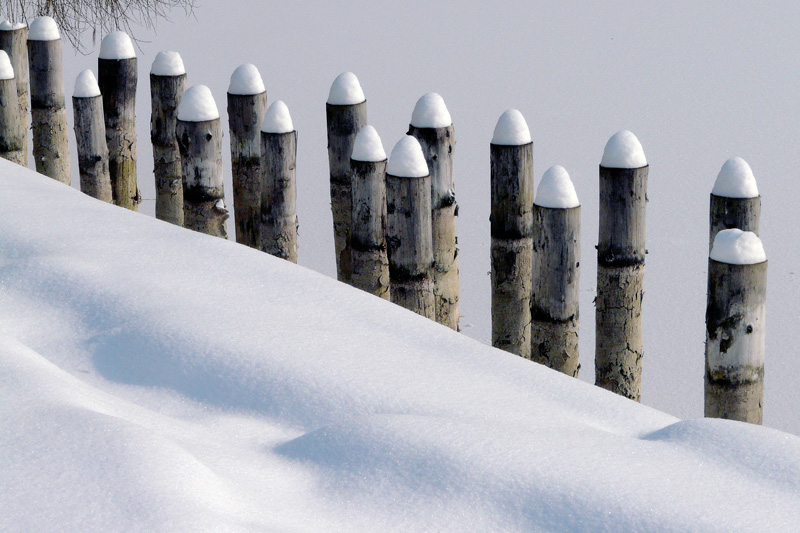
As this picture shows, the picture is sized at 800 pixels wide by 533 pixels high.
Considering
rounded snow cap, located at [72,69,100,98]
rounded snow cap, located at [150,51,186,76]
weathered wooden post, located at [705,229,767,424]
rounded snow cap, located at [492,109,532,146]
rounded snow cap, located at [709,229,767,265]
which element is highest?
rounded snow cap, located at [150,51,186,76]

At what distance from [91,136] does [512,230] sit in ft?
6.67

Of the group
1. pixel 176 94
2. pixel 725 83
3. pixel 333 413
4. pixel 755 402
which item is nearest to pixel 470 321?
pixel 176 94

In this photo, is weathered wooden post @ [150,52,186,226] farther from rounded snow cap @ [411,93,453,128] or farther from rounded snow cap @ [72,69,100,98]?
rounded snow cap @ [411,93,453,128]

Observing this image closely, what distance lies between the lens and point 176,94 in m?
4.55

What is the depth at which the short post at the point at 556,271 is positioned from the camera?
3.44 meters

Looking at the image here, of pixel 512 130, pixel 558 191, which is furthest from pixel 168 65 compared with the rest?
pixel 558 191

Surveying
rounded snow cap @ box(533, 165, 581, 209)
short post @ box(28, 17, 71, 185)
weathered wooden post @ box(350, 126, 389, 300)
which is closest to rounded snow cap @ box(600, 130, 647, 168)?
rounded snow cap @ box(533, 165, 581, 209)

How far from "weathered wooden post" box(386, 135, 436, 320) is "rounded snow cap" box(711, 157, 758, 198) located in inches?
39.1

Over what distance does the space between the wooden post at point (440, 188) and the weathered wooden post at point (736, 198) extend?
3.30 feet

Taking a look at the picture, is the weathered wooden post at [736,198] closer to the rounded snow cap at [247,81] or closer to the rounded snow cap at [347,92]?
the rounded snow cap at [347,92]

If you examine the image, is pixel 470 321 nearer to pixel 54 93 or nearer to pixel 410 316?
A: pixel 54 93

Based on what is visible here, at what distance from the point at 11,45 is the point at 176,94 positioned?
3.76ft

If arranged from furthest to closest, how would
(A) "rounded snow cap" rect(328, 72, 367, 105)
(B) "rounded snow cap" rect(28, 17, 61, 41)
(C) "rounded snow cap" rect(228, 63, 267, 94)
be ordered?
(B) "rounded snow cap" rect(28, 17, 61, 41) < (C) "rounded snow cap" rect(228, 63, 267, 94) < (A) "rounded snow cap" rect(328, 72, 367, 105)

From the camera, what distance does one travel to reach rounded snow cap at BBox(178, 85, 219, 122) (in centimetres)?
409
